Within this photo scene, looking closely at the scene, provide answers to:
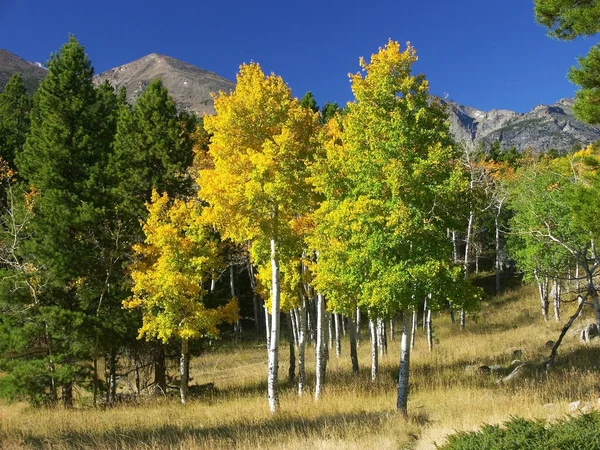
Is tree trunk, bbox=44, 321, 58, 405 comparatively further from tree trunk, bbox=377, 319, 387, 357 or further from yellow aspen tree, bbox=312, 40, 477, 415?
tree trunk, bbox=377, 319, 387, 357

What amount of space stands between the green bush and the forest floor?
53.0 inches

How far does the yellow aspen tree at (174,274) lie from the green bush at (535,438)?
12.9m

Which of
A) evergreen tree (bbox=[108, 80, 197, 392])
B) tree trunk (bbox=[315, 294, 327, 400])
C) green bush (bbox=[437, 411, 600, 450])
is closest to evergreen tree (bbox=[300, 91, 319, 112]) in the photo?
evergreen tree (bbox=[108, 80, 197, 392])

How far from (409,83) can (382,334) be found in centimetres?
1894

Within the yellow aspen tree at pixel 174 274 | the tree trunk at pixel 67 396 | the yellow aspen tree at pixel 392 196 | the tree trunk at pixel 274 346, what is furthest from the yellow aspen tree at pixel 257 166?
the tree trunk at pixel 67 396

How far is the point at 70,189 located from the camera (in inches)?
751

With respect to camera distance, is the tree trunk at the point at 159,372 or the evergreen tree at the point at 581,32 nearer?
the evergreen tree at the point at 581,32

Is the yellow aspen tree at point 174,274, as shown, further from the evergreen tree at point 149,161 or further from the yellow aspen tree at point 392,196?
the yellow aspen tree at point 392,196

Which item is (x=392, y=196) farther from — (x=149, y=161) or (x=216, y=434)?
(x=149, y=161)

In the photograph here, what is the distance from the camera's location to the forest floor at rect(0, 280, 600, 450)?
938 centimetres

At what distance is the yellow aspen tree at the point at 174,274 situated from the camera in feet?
57.6

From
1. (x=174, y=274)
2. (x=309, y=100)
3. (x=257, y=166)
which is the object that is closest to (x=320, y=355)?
(x=174, y=274)

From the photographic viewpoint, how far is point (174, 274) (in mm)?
17625

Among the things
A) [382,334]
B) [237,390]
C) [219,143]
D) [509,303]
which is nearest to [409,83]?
[219,143]
